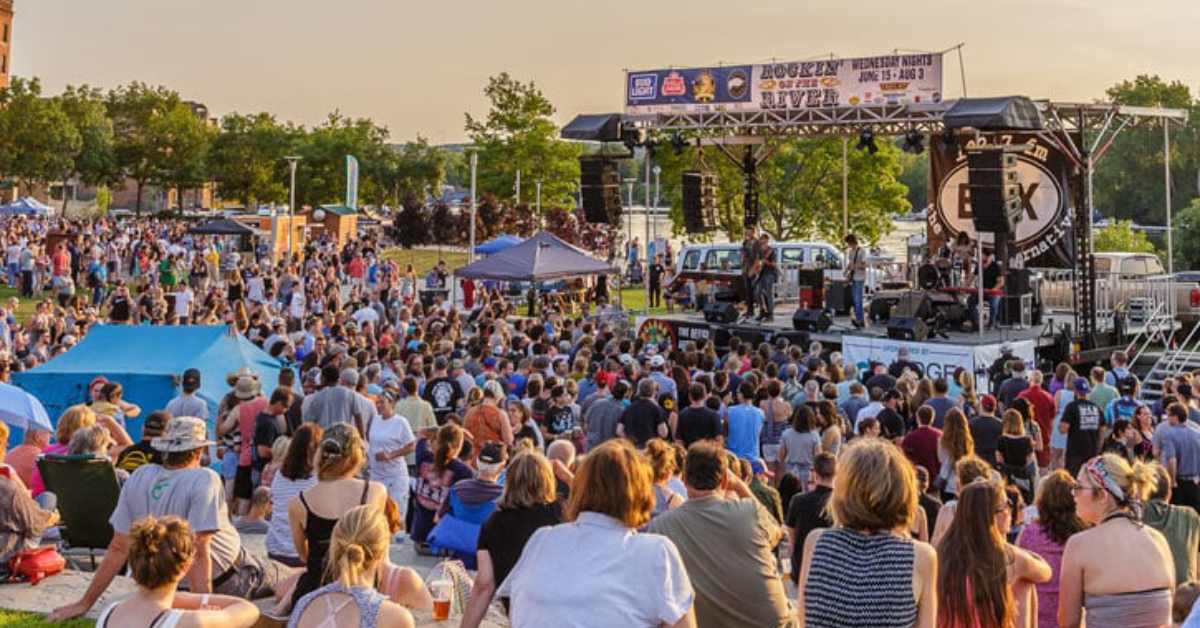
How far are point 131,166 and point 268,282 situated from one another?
54.0 meters

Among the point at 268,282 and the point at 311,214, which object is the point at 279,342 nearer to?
the point at 268,282

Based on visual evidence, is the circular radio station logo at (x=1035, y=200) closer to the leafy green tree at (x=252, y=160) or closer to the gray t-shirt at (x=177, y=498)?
the gray t-shirt at (x=177, y=498)

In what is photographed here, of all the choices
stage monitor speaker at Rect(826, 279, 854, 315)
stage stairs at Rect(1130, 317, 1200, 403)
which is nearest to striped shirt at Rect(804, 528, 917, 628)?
stage stairs at Rect(1130, 317, 1200, 403)

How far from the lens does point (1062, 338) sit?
19656 millimetres

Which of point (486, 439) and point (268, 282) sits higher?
point (268, 282)

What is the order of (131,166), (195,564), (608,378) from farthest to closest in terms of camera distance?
1. (131,166)
2. (608,378)
3. (195,564)

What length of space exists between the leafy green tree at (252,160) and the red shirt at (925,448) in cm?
6650

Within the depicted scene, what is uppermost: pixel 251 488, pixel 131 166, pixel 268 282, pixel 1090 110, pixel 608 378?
pixel 131 166

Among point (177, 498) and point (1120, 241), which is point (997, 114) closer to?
point (177, 498)

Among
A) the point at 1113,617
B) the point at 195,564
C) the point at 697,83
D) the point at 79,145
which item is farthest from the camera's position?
the point at 79,145

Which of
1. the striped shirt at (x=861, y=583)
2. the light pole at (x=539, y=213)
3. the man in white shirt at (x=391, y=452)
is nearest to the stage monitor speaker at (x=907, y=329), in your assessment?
the man in white shirt at (x=391, y=452)

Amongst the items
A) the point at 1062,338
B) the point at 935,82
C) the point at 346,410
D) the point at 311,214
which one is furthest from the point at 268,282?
the point at 311,214

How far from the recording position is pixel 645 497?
3.95m

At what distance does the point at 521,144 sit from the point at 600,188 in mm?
27262
